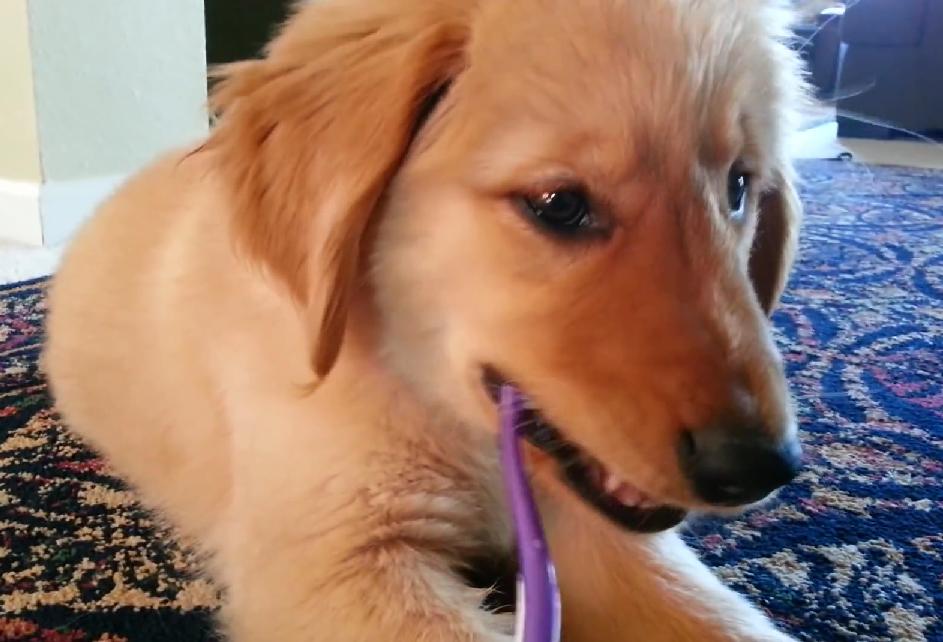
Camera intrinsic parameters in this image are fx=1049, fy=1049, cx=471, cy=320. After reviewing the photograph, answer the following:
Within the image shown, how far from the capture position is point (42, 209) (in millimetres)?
2674

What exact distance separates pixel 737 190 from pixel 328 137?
42cm

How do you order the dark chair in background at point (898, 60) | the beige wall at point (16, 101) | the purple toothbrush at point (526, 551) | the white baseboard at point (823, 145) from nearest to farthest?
the purple toothbrush at point (526, 551) → the beige wall at point (16, 101) → the white baseboard at point (823, 145) → the dark chair in background at point (898, 60)

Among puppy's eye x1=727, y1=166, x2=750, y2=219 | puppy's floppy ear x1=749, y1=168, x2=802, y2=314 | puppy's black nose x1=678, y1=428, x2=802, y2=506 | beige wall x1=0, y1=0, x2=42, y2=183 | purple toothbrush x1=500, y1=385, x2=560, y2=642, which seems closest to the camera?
puppy's black nose x1=678, y1=428, x2=802, y2=506

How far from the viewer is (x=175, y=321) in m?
1.37

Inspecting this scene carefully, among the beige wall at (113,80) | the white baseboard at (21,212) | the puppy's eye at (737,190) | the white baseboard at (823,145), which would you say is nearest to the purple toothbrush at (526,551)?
the puppy's eye at (737,190)

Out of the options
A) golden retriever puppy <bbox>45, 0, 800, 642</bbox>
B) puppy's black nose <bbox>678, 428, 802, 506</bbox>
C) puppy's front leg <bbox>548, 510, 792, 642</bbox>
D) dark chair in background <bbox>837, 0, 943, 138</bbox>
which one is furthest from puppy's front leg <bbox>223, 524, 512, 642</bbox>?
dark chair in background <bbox>837, 0, 943, 138</bbox>

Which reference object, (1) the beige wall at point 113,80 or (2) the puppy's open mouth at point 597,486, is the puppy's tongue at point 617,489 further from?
(1) the beige wall at point 113,80

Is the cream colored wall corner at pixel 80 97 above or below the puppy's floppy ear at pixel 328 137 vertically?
below

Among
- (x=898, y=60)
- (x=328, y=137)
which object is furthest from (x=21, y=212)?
(x=898, y=60)

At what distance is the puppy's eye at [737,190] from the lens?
1062mm

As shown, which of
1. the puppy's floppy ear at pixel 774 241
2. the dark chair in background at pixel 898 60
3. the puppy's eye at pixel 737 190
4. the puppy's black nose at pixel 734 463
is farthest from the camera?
the dark chair in background at pixel 898 60

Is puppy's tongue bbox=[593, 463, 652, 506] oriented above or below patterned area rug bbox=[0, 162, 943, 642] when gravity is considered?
above

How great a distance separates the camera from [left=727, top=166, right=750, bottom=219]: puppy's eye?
3.49ft

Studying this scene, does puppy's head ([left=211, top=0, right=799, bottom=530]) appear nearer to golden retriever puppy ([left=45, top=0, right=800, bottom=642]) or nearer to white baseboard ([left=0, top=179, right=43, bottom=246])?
golden retriever puppy ([left=45, top=0, right=800, bottom=642])
